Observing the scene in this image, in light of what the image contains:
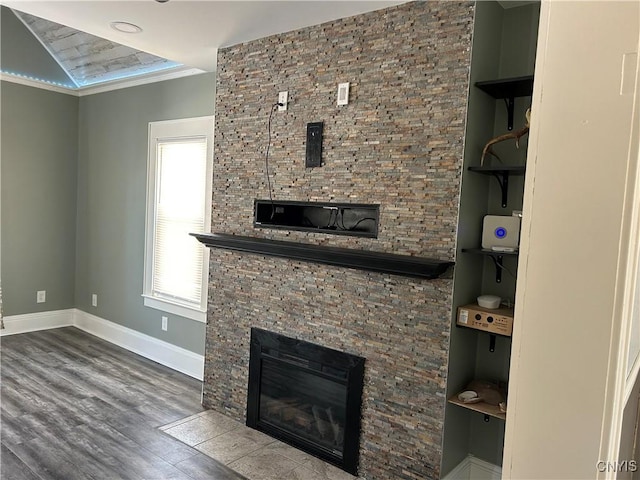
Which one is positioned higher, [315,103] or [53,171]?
[315,103]

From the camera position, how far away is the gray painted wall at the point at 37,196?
15.7ft

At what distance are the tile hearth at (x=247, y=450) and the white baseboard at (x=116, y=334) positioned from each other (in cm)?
87

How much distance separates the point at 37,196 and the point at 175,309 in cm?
218

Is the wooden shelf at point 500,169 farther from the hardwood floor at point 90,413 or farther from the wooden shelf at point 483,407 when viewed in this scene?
the hardwood floor at point 90,413

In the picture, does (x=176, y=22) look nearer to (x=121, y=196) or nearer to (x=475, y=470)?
(x=121, y=196)

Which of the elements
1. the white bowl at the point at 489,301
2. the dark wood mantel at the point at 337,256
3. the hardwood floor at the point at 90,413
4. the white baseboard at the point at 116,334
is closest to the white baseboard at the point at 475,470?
the white bowl at the point at 489,301

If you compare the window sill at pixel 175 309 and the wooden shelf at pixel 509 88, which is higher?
the wooden shelf at pixel 509 88

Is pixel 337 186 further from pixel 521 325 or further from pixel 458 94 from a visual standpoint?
pixel 521 325

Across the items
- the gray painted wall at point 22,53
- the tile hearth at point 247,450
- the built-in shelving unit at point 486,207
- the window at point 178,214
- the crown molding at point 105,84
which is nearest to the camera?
the built-in shelving unit at point 486,207

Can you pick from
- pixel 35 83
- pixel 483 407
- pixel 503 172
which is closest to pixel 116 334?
pixel 35 83

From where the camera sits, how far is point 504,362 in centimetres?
259

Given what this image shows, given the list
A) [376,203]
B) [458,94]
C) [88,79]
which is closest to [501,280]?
[376,203]

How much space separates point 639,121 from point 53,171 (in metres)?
5.60

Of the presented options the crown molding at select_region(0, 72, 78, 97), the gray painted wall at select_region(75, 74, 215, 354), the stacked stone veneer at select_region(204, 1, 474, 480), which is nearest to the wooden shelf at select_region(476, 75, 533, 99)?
the stacked stone veneer at select_region(204, 1, 474, 480)
